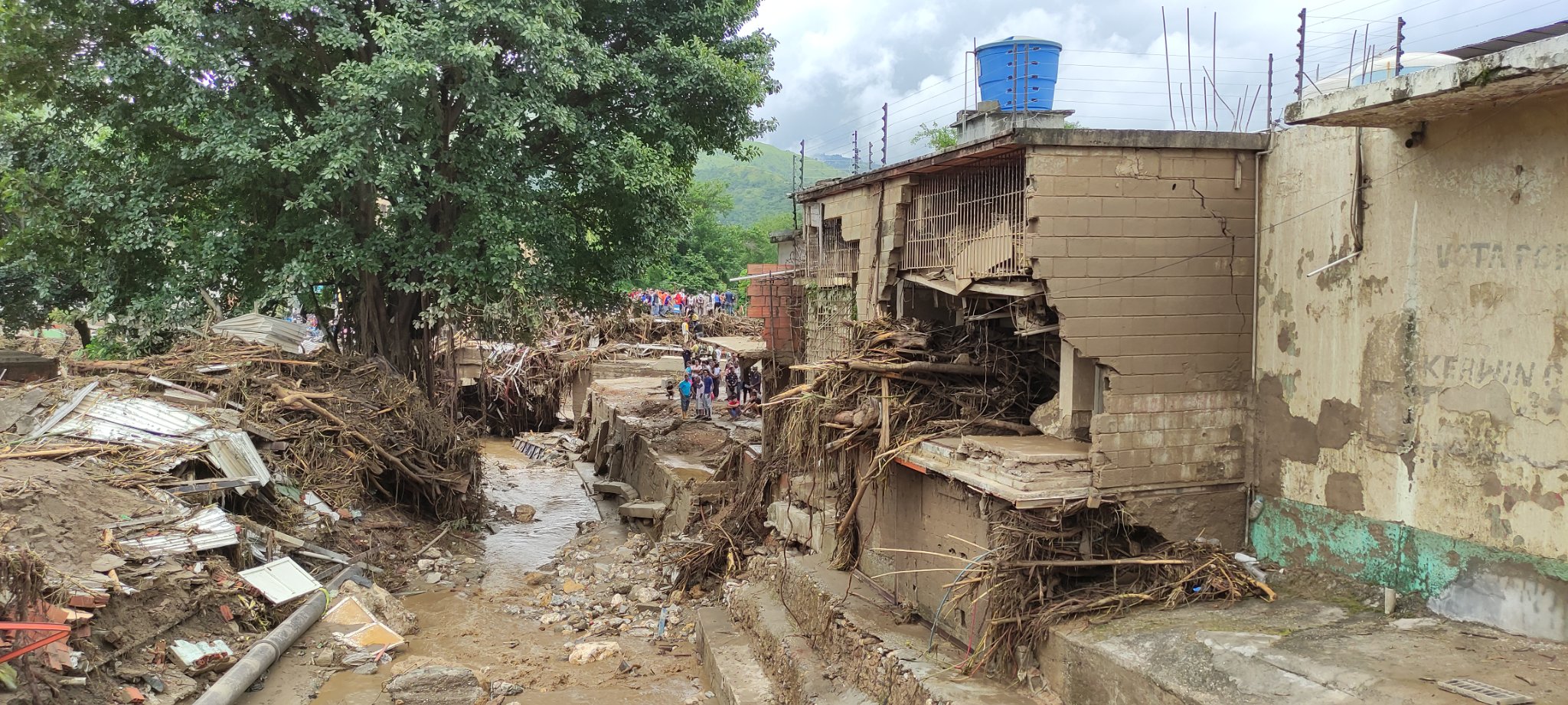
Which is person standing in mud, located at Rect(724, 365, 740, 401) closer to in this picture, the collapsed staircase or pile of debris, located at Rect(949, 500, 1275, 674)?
the collapsed staircase

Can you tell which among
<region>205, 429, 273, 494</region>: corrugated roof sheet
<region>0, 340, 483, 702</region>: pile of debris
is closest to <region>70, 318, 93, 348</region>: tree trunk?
<region>0, 340, 483, 702</region>: pile of debris

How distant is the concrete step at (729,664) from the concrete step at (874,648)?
66 centimetres

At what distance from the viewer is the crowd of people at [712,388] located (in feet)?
73.2

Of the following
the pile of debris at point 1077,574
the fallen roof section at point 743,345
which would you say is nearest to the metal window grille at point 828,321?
the pile of debris at point 1077,574

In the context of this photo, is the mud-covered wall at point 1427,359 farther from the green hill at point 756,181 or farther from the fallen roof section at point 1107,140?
the green hill at point 756,181

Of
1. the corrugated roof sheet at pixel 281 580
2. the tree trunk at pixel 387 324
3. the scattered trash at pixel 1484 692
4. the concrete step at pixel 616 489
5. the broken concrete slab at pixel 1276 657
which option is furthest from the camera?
the concrete step at pixel 616 489

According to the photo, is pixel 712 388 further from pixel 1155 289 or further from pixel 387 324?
pixel 1155 289

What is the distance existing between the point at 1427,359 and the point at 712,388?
18.9m

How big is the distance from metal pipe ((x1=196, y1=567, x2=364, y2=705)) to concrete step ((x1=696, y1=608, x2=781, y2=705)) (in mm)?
4272

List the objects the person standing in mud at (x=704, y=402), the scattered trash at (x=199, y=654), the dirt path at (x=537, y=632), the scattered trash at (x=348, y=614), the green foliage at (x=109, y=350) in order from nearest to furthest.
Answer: the scattered trash at (x=199, y=654) → the dirt path at (x=537, y=632) → the scattered trash at (x=348, y=614) → the green foliage at (x=109, y=350) → the person standing in mud at (x=704, y=402)

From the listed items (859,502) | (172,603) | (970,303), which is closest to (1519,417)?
(970,303)

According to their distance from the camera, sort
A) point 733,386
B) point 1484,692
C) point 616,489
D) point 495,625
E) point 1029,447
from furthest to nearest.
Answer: point 733,386, point 616,489, point 495,625, point 1029,447, point 1484,692

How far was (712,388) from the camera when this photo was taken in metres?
24.2

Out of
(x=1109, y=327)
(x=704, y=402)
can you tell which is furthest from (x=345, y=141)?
(x=1109, y=327)
